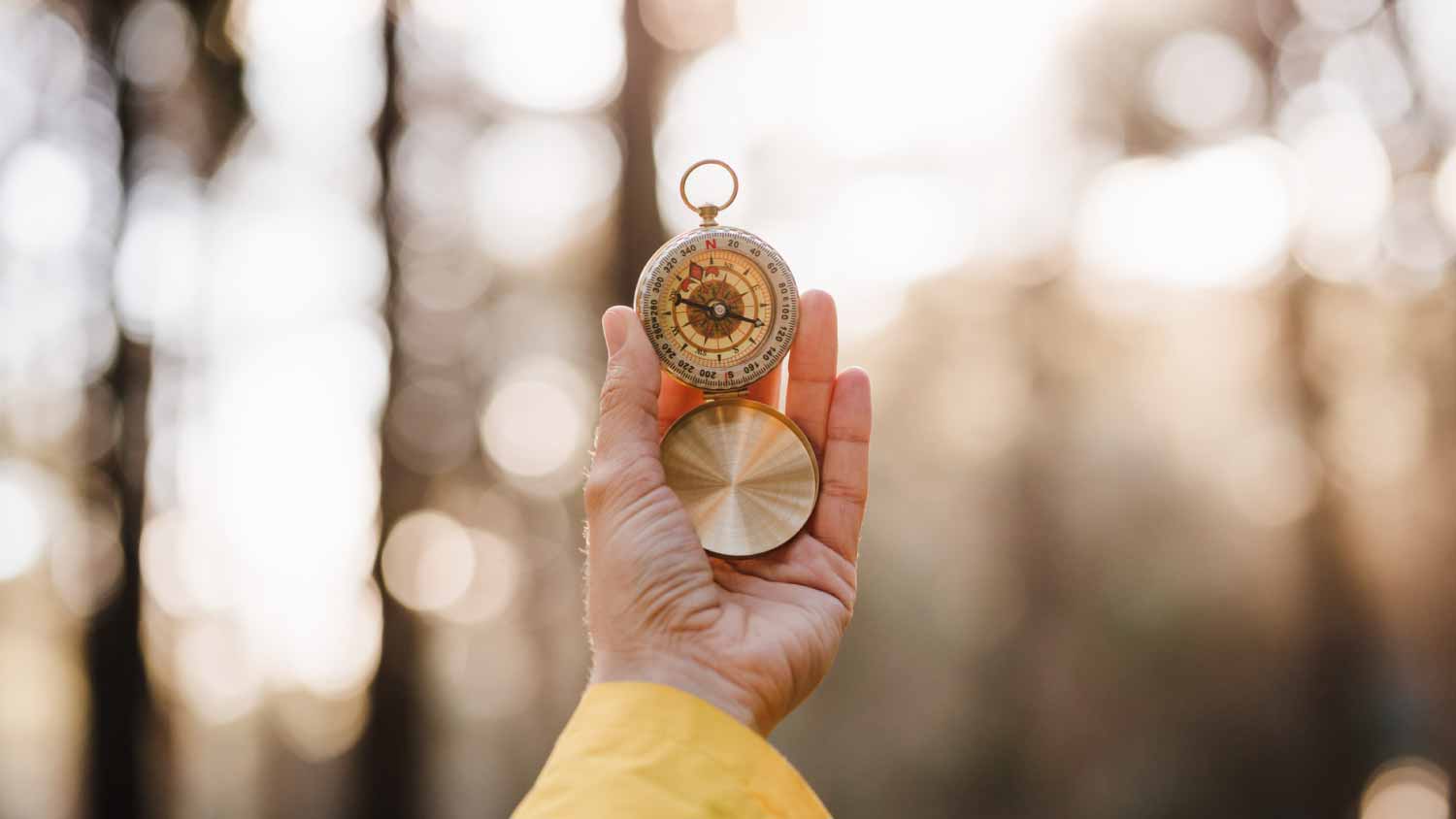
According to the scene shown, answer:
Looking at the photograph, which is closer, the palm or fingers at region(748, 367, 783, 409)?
the palm

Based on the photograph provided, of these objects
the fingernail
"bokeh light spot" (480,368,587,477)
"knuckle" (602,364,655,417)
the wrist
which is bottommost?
"bokeh light spot" (480,368,587,477)

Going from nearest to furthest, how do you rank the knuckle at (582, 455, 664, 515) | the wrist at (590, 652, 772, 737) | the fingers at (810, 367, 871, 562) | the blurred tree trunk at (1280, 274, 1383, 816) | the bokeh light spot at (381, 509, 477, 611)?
the wrist at (590, 652, 772, 737)
the knuckle at (582, 455, 664, 515)
the fingers at (810, 367, 871, 562)
the blurred tree trunk at (1280, 274, 1383, 816)
the bokeh light spot at (381, 509, 477, 611)

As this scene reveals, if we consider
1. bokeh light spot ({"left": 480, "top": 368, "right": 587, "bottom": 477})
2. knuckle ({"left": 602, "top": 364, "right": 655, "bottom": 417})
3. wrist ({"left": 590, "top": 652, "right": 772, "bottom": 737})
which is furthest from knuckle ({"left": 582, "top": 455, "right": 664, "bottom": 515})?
bokeh light spot ({"left": 480, "top": 368, "right": 587, "bottom": 477})

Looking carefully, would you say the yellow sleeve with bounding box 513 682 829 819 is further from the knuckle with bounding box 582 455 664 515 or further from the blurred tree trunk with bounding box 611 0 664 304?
the blurred tree trunk with bounding box 611 0 664 304

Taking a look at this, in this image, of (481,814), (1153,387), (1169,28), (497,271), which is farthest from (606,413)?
(481,814)

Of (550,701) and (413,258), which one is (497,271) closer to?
(413,258)

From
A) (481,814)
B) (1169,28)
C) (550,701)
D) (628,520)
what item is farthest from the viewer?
(481,814)

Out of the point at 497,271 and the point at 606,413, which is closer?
the point at 606,413

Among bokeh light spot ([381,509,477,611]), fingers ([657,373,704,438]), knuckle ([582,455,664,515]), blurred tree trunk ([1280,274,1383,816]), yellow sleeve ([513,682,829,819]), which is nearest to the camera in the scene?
yellow sleeve ([513,682,829,819])
